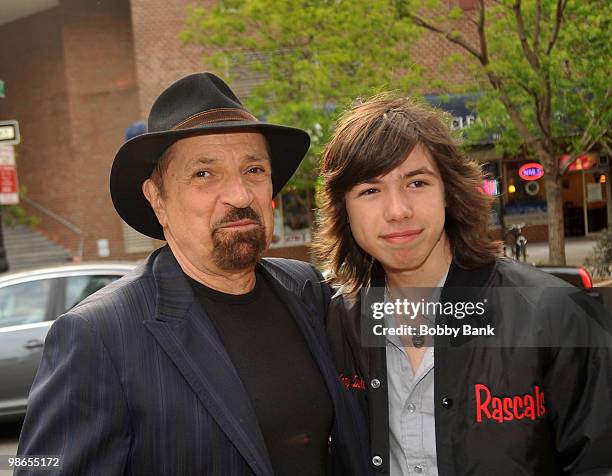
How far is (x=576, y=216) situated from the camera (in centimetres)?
1095

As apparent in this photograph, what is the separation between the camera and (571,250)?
1090cm

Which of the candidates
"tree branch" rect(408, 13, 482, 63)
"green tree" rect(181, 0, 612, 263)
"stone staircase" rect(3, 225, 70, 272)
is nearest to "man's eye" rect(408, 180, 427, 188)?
"green tree" rect(181, 0, 612, 263)

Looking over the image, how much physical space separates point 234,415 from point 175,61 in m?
16.3

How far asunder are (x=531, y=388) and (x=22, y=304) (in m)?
5.39

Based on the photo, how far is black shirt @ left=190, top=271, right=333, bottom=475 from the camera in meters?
2.04

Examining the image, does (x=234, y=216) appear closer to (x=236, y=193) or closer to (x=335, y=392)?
Answer: (x=236, y=193)

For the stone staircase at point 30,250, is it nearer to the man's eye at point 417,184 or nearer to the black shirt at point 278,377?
the black shirt at point 278,377

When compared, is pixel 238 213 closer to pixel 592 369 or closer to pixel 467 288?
pixel 467 288

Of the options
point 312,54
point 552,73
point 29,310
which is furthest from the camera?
point 312,54

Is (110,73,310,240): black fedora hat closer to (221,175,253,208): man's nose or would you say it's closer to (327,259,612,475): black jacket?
(221,175,253,208): man's nose

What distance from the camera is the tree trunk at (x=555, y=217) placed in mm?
9090

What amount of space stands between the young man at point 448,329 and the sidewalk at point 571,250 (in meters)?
8.54

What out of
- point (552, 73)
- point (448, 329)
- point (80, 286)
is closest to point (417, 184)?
point (448, 329)

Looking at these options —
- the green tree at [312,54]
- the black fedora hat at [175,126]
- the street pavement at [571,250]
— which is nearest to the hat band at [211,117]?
the black fedora hat at [175,126]
